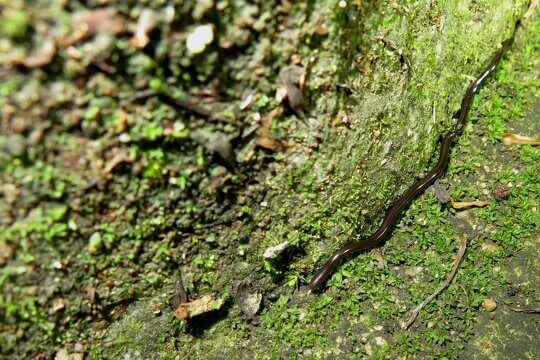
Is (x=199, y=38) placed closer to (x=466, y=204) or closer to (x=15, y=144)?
(x=15, y=144)

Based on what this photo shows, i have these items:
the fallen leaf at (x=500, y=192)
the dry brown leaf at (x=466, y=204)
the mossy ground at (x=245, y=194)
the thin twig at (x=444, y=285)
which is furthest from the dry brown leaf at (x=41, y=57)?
the fallen leaf at (x=500, y=192)

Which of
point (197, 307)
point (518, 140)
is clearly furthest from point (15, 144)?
point (518, 140)

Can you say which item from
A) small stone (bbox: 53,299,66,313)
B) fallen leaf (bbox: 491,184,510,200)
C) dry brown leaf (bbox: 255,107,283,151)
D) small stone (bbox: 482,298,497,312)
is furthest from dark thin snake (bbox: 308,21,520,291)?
small stone (bbox: 53,299,66,313)

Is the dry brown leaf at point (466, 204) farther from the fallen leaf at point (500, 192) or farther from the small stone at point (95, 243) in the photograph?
the small stone at point (95, 243)

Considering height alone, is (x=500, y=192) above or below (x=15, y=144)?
below

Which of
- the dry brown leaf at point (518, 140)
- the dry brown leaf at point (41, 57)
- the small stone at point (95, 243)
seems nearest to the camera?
the dry brown leaf at point (41, 57)

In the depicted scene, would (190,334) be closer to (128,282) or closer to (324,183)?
(128,282)

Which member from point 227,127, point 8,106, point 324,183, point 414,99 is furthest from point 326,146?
point 8,106
